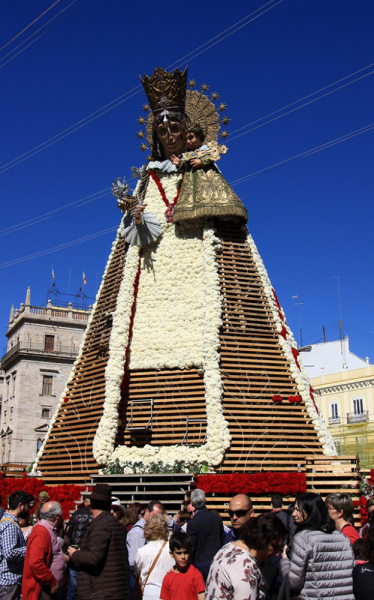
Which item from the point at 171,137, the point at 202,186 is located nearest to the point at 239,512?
the point at 202,186

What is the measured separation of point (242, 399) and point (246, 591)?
1113 cm

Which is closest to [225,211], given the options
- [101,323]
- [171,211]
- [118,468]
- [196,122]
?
[171,211]

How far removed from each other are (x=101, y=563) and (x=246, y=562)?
5.32ft

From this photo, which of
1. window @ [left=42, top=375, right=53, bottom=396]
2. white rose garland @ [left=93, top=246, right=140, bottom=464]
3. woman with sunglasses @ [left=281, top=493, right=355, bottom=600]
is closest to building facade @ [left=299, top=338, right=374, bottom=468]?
white rose garland @ [left=93, top=246, right=140, bottom=464]

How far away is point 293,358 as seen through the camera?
1619cm

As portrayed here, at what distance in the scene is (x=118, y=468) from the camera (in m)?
14.5

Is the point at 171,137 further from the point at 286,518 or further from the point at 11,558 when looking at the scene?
the point at 11,558

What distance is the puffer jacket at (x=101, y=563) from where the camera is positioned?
5.06 m

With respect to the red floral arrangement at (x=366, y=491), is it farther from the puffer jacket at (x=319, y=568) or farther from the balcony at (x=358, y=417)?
the balcony at (x=358, y=417)

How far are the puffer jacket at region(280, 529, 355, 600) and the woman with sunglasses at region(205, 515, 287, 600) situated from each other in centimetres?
21

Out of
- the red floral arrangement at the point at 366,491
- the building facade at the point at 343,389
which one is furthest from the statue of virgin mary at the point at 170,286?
the building facade at the point at 343,389

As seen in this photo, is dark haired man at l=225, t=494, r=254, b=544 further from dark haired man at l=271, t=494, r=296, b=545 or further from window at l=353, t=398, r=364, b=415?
window at l=353, t=398, r=364, b=415

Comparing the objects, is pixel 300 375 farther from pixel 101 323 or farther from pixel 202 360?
pixel 101 323

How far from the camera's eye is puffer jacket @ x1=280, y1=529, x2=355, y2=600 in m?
4.45
